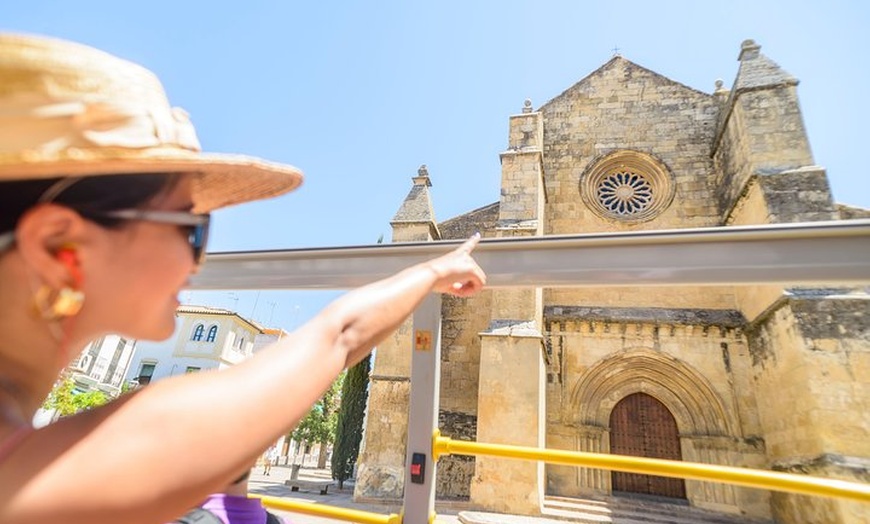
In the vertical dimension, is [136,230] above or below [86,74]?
below

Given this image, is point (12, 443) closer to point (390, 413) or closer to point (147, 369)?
point (390, 413)

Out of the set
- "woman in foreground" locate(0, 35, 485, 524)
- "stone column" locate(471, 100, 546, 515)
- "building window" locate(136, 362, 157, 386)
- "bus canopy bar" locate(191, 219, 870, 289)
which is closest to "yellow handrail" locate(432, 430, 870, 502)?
"bus canopy bar" locate(191, 219, 870, 289)

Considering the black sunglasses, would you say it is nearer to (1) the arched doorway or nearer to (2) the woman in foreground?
(2) the woman in foreground

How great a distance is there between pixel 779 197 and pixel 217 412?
32.3ft

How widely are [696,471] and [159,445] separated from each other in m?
1.48

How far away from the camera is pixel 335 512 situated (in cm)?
149

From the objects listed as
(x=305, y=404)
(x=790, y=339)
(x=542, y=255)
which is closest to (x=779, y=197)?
(x=790, y=339)

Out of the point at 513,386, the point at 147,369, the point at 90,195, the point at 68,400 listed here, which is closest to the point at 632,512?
the point at 513,386

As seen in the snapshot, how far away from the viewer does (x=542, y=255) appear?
1.47 m

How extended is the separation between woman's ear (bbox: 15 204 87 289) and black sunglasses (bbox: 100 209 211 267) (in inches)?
1.4

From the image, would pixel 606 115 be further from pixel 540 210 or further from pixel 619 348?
pixel 619 348

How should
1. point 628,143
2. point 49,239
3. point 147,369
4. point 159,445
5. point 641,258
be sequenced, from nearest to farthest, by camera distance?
point 159,445 < point 49,239 < point 641,258 < point 628,143 < point 147,369

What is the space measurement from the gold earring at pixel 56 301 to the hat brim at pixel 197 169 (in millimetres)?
126

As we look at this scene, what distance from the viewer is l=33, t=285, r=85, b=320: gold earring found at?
0.44 metres
